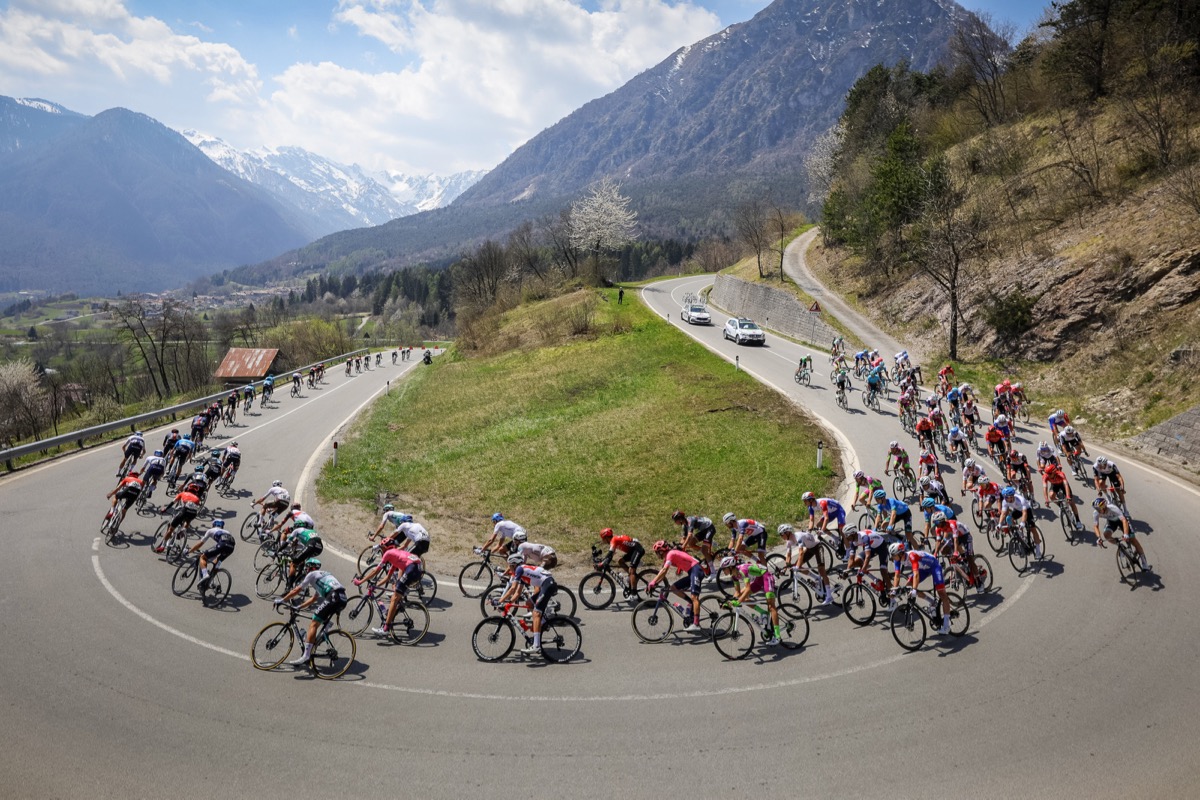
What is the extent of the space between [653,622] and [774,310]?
43.6m

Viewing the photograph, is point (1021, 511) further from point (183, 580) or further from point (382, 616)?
point (183, 580)

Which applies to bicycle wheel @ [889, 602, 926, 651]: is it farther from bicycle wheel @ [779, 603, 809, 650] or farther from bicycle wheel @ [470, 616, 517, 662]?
bicycle wheel @ [470, 616, 517, 662]

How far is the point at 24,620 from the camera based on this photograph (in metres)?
12.5

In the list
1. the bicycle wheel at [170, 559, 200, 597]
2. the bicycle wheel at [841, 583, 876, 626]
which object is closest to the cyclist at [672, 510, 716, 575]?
the bicycle wheel at [841, 583, 876, 626]

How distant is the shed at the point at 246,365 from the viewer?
75.8 meters

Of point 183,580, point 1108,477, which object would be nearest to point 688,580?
point 1108,477

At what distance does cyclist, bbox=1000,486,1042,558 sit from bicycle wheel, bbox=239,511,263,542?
18.9 metres

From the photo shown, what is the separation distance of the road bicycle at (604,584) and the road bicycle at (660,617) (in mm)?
806

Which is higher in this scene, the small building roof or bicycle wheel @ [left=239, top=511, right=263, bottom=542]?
bicycle wheel @ [left=239, top=511, right=263, bottom=542]

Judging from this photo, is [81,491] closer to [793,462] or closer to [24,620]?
[24,620]

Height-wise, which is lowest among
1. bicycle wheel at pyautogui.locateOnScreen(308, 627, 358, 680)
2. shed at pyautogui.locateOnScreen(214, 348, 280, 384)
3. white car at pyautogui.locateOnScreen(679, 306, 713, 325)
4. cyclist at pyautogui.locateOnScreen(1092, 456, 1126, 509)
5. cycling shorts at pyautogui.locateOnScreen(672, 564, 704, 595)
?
shed at pyautogui.locateOnScreen(214, 348, 280, 384)

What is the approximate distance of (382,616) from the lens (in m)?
12.6

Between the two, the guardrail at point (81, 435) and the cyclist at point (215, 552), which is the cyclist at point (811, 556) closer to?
the cyclist at point (215, 552)

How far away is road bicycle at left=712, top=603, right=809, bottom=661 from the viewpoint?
1164cm
